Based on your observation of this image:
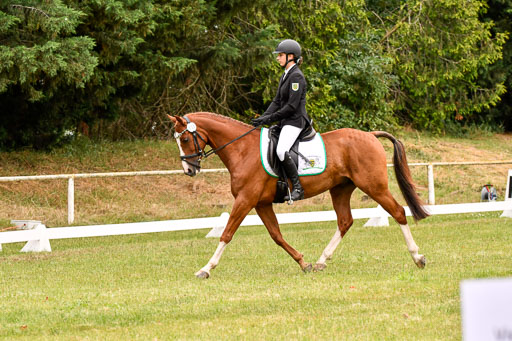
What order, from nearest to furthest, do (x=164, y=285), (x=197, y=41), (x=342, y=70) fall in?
(x=164, y=285) < (x=197, y=41) < (x=342, y=70)

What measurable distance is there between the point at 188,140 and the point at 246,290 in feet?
7.64

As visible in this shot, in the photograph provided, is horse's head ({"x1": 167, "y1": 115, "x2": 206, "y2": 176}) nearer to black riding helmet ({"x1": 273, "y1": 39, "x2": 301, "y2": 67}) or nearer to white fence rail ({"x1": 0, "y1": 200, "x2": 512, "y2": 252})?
black riding helmet ({"x1": 273, "y1": 39, "x2": 301, "y2": 67})

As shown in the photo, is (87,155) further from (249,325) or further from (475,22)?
(475,22)

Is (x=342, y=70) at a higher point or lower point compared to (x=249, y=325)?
lower

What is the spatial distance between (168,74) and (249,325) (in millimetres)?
11294

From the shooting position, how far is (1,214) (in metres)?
15.8

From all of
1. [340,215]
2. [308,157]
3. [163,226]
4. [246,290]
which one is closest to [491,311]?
[246,290]

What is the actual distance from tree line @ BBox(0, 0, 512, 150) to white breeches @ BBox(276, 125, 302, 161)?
5510 millimetres

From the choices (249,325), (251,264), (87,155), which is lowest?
(87,155)

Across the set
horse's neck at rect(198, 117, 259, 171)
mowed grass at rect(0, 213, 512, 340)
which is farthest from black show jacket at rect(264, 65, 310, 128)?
mowed grass at rect(0, 213, 512, 340)

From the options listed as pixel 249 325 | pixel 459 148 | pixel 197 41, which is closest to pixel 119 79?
pixel 197 41

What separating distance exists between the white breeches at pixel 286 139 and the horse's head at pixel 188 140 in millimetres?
999

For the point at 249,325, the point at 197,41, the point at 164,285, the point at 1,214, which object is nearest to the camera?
the point at 249,325

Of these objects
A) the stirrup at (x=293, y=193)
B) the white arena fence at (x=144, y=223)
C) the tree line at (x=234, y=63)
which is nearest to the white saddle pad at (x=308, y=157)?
the stirrup at (x=293, y=193)
